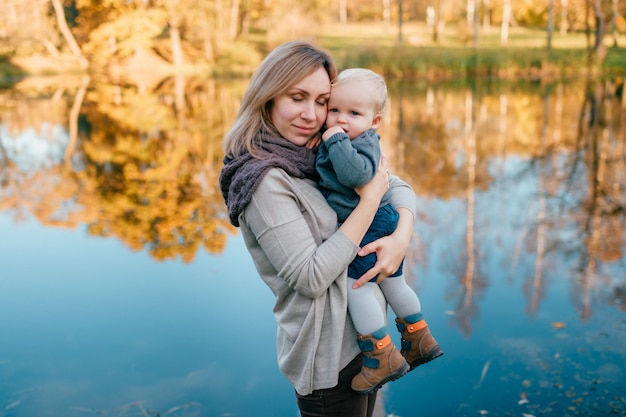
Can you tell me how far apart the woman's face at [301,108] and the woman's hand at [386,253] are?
1.29 ft

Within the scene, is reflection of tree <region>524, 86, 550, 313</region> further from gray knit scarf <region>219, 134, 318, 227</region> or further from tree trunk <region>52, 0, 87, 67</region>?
tree trunk <region>52, 0, 87, 67</region>

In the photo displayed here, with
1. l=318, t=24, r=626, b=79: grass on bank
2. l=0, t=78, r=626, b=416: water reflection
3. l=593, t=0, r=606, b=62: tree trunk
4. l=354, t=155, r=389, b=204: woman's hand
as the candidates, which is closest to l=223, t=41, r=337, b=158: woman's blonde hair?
l=354, t=155, r=389, b=204: woman's hand

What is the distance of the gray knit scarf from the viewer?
1.56m

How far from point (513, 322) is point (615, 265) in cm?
158

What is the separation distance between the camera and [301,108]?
1.70 metres

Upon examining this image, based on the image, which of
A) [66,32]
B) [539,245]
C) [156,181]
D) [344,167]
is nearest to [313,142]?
[344,167]

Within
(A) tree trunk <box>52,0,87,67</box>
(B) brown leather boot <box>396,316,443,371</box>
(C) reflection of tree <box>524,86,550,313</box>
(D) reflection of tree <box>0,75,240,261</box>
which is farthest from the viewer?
(A) tree trunk <box>52,0,87,67</box>

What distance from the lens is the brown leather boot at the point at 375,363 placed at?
1.76m

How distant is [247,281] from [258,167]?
11.9 feet

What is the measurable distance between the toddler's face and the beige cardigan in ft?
0.77

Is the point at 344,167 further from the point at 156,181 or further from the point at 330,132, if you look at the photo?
the point at 156,181

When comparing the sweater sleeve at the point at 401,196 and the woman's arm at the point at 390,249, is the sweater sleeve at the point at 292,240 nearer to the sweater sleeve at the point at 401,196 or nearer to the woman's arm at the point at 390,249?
the woman's arm at the point at 390,249

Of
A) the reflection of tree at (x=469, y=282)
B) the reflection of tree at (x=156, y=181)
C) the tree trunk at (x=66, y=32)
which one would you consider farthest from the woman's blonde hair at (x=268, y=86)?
the tree trunk at (x=66, y=32)

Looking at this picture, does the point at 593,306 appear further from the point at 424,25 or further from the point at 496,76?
the point at 424,25
